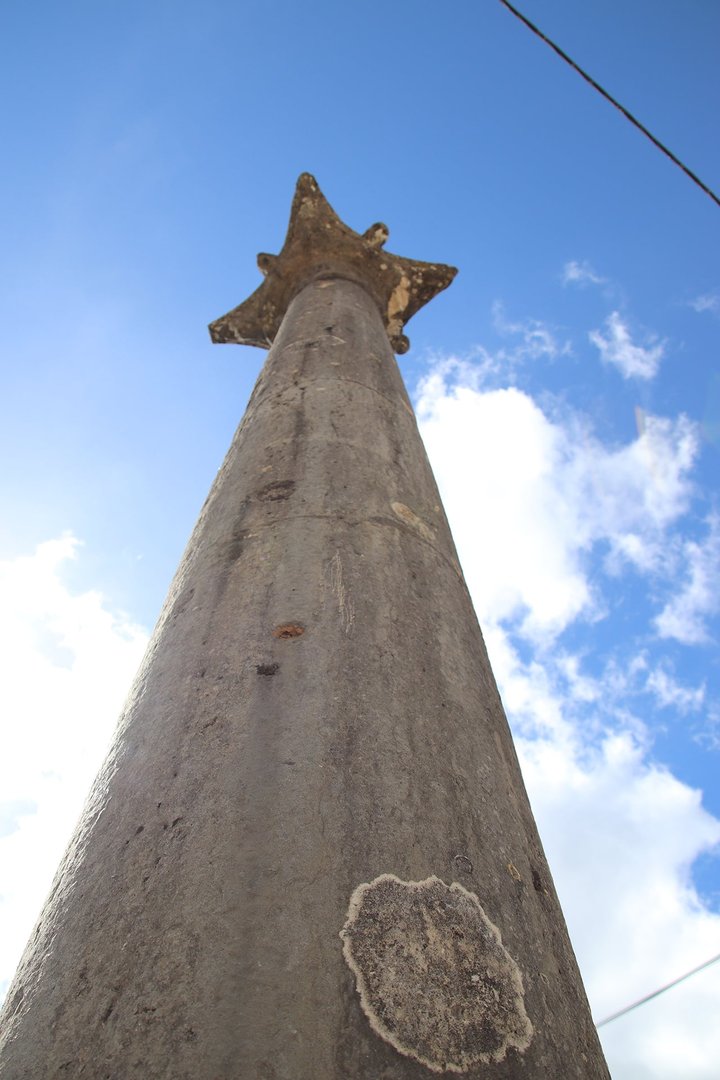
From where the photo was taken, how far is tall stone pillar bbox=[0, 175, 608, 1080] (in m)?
1.09

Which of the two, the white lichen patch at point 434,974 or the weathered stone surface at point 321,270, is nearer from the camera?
the white lichen patch at point 434,974

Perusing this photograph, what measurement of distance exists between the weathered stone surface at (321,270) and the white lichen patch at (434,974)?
Answer: 4468 millimetres

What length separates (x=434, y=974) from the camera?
1.17 meters

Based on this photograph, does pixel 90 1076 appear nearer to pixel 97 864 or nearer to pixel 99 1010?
pixel 99 1010

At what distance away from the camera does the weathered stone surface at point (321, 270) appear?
5.27m

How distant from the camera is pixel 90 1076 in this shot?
1.03m

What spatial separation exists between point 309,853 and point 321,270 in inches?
175

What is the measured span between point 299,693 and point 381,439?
1.35 meters

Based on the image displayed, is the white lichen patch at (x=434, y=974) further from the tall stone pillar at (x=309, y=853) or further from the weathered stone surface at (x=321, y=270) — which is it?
the weathered stone surface at (x=321, y=270)

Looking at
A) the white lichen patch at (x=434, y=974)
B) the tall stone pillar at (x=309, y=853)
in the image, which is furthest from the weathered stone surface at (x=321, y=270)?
the white lichen patch at (x=434, y=974)

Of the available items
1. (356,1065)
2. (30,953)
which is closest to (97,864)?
(30,953)

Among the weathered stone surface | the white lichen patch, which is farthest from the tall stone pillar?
the weathered stone surface

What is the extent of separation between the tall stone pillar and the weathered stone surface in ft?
11.3

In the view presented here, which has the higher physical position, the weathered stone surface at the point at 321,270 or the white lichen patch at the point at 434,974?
the weathered stone surface at the point at 321,270
